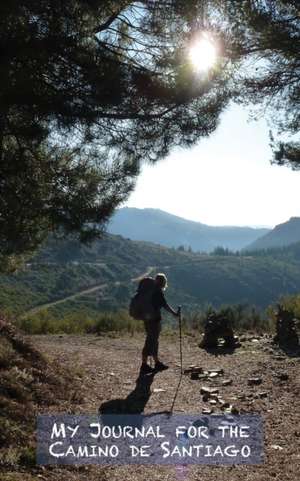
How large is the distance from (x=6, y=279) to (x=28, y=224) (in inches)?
2782

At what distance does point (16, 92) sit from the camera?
5.52m

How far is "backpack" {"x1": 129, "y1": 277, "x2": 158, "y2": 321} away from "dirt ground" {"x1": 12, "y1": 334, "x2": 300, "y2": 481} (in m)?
1.11

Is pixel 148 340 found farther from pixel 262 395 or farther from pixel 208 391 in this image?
pixel 262 395

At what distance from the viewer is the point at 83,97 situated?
20.2ft

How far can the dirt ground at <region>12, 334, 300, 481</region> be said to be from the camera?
4679mm

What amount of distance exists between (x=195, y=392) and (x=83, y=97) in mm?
Result: 4641

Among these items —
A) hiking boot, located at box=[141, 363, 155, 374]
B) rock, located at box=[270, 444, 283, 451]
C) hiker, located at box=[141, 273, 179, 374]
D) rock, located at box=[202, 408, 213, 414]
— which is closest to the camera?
rock, located at box=[270, 444, 283, 451]

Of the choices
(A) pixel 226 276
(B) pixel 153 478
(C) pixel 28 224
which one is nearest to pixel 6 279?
(C) pixel 28 224

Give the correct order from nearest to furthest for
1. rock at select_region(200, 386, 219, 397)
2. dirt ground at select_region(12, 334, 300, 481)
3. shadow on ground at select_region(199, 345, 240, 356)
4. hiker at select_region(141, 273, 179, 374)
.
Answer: dirt ground at select_region(12, 334, 300, 481), rock at select_region(200, 386, 219, 397), hiker at select_region(141, 273, 179, 374), shadow on ground at select_region(199, 345, 240, 356)

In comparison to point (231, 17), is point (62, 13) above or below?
below

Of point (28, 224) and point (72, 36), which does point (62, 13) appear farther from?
point (28, 224)

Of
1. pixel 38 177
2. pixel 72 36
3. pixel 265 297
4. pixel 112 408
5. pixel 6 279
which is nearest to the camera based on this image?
pixel 72 36

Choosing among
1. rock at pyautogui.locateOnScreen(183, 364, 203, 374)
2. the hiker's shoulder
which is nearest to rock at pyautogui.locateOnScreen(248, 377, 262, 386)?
rock at pyautogui.locateOnScreen(183, 364, 203, 374)

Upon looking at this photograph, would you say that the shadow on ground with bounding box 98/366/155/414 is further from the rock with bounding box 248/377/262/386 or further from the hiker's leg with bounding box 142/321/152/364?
the rock with bounding box 248/377/262/386
